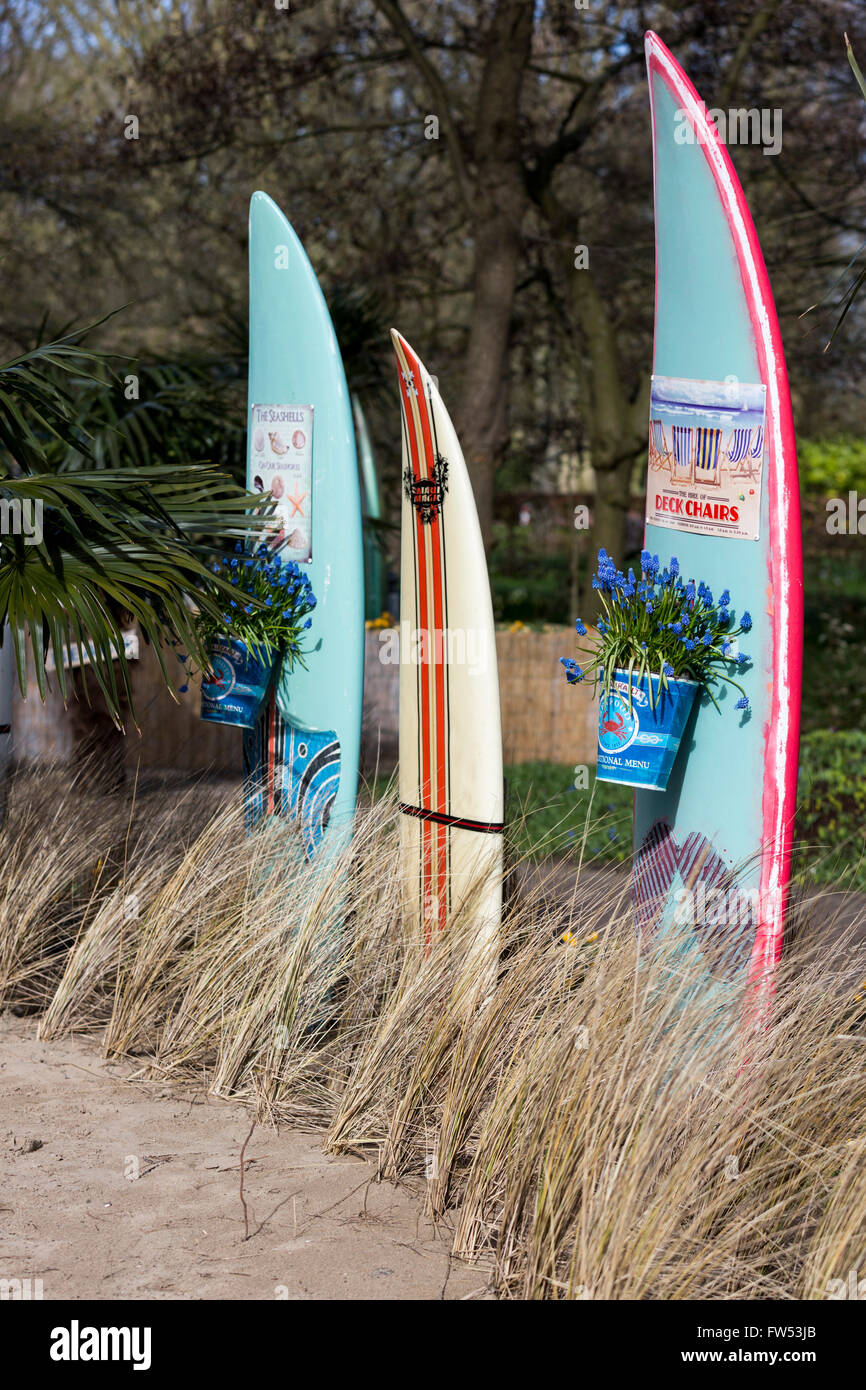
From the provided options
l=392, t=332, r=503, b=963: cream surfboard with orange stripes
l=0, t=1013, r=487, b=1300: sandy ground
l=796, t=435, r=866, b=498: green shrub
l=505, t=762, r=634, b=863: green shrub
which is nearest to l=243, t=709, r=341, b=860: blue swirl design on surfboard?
l=392, t=332, r=503, b=963: cream surfboard with orange stripes

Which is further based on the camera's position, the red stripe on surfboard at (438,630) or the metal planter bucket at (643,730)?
the red stripe on surfboard at (438,630)

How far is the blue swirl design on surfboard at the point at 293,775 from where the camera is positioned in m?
4.39

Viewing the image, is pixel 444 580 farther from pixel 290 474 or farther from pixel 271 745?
pixel 271 745

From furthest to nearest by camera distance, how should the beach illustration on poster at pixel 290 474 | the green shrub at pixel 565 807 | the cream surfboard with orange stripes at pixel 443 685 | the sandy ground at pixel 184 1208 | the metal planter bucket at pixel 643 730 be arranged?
1. the green shrub at pixel 565 807
2. the beach illustration on poster at pixel 290 474
3. the cream surfboard with orange stripes at pixel 443 685
4. the metal planter bucket at pixel 643 730
5. the sandy ground at pixel 184 1208

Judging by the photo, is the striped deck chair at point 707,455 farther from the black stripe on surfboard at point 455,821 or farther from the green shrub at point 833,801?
the green shrub at point 833,801

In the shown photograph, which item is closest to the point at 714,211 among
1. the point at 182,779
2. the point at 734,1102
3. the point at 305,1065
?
the point at 734,1102

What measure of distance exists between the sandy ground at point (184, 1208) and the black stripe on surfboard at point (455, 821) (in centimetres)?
110

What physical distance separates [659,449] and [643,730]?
2.77ft

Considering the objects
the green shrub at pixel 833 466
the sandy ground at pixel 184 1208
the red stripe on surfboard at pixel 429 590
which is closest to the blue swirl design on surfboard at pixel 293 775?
the red stripe on surfboard at pixel 429 590

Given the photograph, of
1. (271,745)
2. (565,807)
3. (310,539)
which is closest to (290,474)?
(310,539)

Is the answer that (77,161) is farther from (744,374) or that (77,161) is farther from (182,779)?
(744,374)

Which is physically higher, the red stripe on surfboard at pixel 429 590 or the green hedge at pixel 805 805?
the red stripe on surfboard at pixel 429 590

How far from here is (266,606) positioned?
4.38 m
